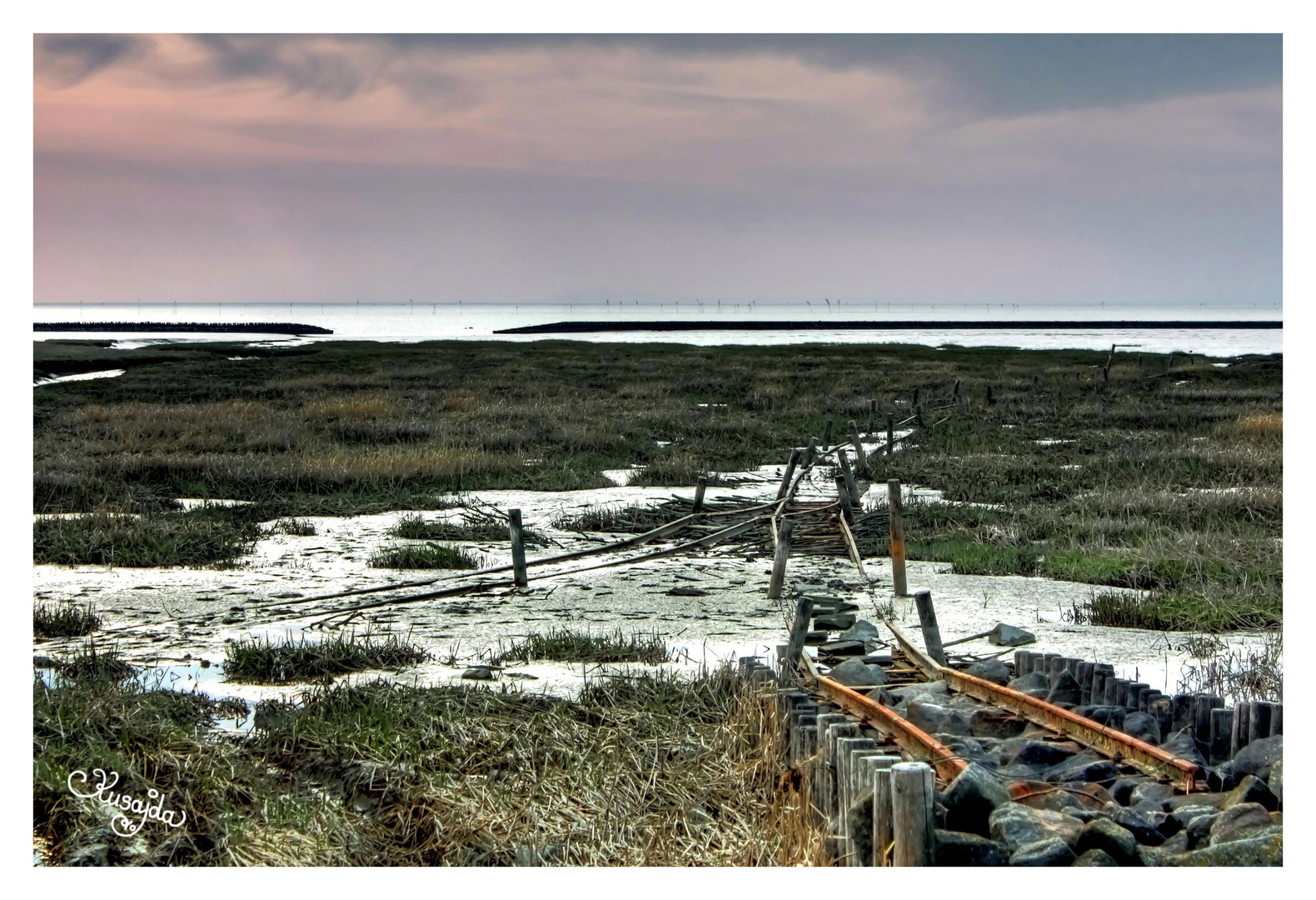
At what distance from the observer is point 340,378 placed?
42312mm

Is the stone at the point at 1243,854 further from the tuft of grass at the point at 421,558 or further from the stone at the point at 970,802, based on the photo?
the tuft of grass at the point at 421,558

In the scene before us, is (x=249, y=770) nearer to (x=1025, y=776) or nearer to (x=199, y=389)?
(x=1025, y=776)

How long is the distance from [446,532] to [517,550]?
376 centimetres

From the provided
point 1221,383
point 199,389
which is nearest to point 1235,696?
point 199,389

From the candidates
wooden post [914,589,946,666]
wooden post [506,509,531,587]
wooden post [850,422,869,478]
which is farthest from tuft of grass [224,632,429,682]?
wooden post [850,422,869,478]

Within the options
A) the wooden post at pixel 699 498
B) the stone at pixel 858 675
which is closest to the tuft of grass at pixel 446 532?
the wooden post at pixel 699 498

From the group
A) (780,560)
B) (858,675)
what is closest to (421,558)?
(780,560)

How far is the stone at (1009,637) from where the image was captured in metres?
8.91

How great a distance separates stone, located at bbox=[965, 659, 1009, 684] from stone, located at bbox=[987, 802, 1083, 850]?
2931mm

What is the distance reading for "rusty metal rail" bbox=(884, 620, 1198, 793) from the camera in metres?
5.07

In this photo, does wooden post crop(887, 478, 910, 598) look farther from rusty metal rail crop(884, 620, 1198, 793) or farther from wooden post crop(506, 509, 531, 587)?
rusty metal rail crop(884, 620, 1198, 793)

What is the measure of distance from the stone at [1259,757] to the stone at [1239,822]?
56 cm

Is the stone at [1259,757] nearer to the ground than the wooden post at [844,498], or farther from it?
nearer to the ground
